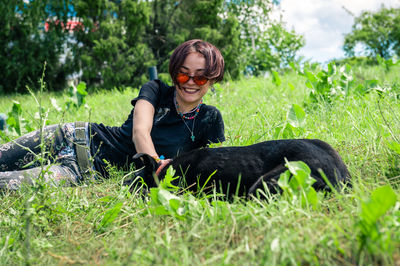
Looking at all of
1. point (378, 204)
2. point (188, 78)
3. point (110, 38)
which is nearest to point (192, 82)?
point (188, 78)

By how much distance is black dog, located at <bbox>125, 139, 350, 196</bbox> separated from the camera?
4.57 feet

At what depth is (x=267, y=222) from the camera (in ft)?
3.67

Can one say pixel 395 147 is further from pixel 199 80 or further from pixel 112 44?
pixel 112 44

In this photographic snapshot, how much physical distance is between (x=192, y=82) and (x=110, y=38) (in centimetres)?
963

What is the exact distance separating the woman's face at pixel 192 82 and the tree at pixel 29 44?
10.7m

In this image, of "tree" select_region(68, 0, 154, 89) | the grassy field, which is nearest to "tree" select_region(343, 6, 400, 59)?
"tree" select_region(68, 0, 154, 89)

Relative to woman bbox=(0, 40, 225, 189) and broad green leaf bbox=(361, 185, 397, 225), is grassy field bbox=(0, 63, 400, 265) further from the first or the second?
woman bbox=(0, 40, 225, 189)

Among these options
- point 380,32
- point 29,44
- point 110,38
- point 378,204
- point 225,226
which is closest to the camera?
point 378,204

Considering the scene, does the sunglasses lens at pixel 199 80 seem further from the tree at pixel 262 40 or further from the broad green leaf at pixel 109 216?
the tree at pixel 262 40

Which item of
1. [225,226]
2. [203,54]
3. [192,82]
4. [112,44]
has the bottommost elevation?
[225,226]

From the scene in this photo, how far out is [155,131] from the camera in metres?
2.39

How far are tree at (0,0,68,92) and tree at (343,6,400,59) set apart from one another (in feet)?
47.7

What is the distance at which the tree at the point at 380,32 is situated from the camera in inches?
660

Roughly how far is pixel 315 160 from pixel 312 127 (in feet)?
4.00
